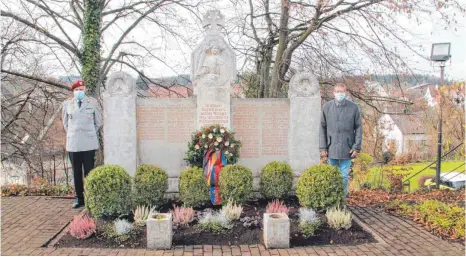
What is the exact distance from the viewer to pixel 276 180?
6875 mm

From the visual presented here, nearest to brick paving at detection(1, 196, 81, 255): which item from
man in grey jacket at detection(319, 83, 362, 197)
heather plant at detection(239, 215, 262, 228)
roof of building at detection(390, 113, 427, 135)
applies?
heather plant at detection(239, 215, 262, 228)

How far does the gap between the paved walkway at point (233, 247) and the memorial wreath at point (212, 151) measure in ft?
6.87

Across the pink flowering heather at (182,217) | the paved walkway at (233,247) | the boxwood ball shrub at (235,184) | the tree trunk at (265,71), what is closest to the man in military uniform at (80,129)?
the paved walkway at (233,247)

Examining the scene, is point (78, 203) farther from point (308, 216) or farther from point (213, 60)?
point (308, 216)

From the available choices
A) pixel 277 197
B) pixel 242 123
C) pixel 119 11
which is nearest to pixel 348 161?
pixel 277 197

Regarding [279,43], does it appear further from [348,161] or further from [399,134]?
[399,134]

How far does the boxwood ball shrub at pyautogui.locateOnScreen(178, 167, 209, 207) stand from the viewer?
6340mm

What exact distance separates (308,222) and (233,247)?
1.18 m

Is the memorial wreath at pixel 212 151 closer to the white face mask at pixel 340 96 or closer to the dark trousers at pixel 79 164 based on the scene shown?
the dark trousers at pixel 79 164

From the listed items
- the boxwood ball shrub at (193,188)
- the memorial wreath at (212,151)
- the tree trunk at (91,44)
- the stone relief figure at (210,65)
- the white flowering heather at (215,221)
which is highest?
the tree trunk at (91,44)

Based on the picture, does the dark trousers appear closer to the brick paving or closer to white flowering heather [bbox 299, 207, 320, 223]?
the brick paving

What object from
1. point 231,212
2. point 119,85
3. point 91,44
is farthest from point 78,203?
point 91,44

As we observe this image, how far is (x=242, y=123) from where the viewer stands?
7727mm

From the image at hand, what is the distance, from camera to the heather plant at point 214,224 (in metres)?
5.45
